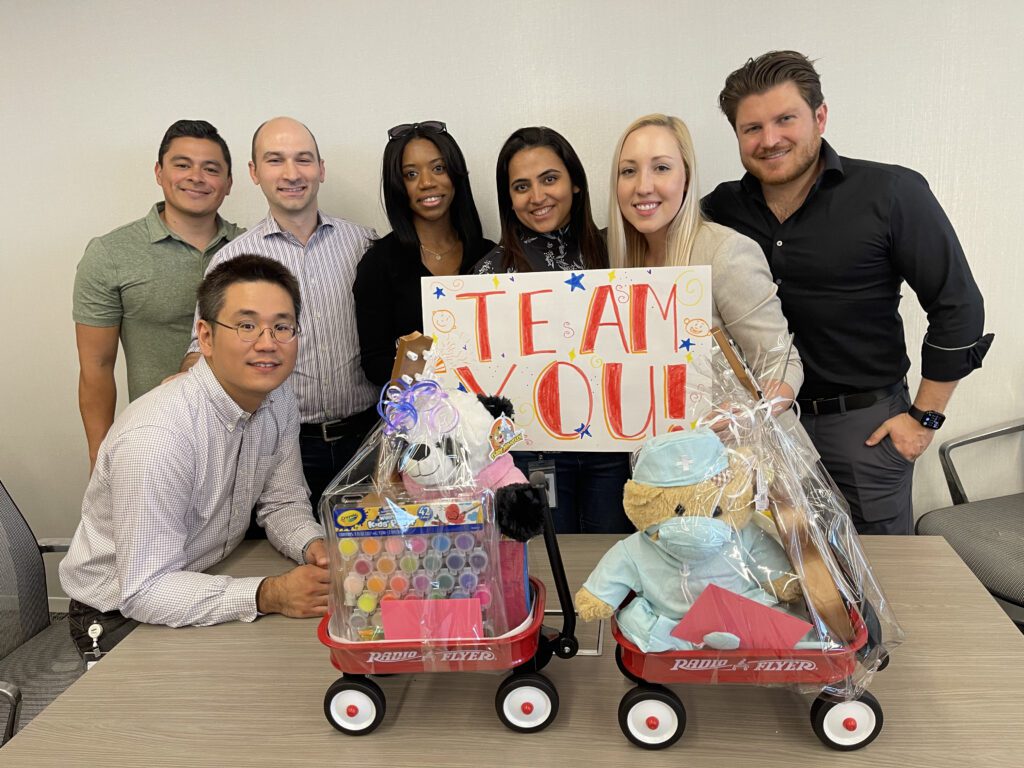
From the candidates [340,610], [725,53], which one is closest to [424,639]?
[340,610]

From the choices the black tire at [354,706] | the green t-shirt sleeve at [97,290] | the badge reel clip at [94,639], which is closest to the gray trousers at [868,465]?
the black tire at [354,706]

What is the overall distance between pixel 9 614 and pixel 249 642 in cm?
103

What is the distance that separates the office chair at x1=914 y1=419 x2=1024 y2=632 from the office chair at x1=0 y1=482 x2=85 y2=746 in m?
2.70

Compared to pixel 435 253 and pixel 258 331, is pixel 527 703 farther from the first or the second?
pixel 435 253

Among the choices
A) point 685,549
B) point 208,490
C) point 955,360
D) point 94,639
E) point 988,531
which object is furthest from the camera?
point 988,531

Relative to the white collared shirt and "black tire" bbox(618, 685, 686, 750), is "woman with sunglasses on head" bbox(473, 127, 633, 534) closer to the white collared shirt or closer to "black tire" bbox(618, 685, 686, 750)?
the white collared shirt

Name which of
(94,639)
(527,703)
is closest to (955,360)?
(527,703)

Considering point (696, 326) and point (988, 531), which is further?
point (988, 531)

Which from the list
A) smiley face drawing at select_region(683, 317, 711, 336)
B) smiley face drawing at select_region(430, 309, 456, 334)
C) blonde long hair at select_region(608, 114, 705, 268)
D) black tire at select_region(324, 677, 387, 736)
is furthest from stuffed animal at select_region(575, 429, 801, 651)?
blonde long hair at select_region(608, 114, 705, 268)

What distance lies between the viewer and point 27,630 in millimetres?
2146

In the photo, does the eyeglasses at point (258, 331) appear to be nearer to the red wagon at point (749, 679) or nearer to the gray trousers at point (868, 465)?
the red wagon at point (749, 679)

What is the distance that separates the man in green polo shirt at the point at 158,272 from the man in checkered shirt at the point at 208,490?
3.03ft

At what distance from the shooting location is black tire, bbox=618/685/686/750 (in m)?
1.17

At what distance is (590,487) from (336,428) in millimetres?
918
